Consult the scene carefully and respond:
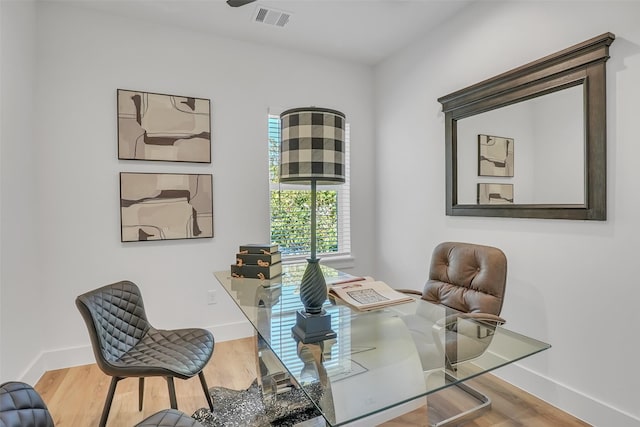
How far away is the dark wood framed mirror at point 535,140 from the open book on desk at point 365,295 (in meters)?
1.15

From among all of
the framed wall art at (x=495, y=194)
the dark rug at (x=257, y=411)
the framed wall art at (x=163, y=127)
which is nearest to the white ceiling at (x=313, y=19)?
the framed wall art at (x=163, y=127)

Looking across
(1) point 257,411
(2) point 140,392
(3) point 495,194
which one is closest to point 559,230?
(3) point 495,194

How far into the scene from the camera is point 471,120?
2.60 m

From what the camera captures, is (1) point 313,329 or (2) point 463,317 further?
(2) point 463,317

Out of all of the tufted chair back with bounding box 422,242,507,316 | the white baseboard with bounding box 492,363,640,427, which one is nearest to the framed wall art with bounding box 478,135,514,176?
the tufted chair back with bounding box 422,242,507,316

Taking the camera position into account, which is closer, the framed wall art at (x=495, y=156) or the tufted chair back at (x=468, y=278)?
the tufted chair back at (x=468, y=278)

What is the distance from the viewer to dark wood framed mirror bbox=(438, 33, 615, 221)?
73.7 inches

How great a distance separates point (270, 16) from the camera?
273 centimetres

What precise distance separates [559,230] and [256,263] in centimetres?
191

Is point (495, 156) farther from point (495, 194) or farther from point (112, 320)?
point (112, 320)

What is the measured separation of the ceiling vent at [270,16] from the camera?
2644 millimetres

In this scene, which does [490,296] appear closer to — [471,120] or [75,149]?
[471,120]

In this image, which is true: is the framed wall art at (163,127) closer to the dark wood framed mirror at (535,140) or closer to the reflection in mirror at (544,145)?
the dark wood framed mirror at (535,140)

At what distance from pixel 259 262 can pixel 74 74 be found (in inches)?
82.4
